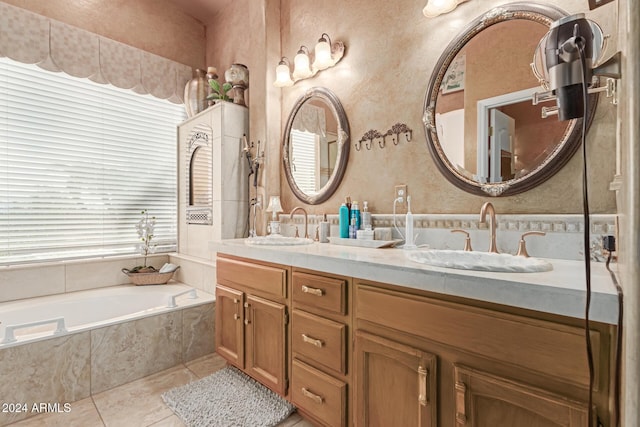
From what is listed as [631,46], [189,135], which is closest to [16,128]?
[189,135]

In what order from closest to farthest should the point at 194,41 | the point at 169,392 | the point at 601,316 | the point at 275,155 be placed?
the point at 601,316, the point at 169,392, the point at 275,155, the point at 194,41

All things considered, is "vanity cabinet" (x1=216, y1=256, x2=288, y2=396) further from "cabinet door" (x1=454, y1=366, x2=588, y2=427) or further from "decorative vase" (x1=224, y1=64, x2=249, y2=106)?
"decorative vase" (x1=224, y1=64, x2=249, y2=106)

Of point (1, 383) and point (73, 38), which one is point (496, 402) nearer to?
point (1, 383)

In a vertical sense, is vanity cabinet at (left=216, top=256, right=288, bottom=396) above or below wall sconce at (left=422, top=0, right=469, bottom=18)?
below

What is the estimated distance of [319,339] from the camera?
1.39 m

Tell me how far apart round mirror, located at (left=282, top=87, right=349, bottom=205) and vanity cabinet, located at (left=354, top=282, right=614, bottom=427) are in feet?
3.67

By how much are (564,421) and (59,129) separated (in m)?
3.62

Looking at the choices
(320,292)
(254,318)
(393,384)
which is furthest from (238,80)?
(393,384)

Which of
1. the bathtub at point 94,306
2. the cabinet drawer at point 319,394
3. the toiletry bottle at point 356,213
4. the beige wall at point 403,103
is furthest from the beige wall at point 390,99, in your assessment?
the bathtub at point 94,306

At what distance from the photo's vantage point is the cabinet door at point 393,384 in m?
1.00

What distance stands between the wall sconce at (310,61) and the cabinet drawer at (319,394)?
1945 millimetres

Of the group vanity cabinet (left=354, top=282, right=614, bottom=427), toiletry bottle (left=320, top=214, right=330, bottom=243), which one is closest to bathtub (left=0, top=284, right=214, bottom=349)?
toiletry bottle (left=320, top=214, right=330, bottom=243)

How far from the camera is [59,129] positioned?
2.58 meters

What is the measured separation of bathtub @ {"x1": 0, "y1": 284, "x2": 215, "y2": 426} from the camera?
1.67m
